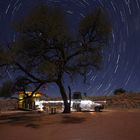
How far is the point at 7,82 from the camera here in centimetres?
3938

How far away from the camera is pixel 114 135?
17.8 m

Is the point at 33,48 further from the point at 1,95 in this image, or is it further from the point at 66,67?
the point at 1,95

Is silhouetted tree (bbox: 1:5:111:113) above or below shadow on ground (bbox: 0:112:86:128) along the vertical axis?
above

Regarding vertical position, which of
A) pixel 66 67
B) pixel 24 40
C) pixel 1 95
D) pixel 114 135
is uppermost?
pixel 24 40

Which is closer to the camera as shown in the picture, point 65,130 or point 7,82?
point 65,130

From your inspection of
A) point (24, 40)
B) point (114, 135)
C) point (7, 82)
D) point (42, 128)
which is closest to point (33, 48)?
point (24, 40)

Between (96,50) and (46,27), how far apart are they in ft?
21.8

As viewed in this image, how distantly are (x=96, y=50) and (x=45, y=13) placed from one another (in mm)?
7159

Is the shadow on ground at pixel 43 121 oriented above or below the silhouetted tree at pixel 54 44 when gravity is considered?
below

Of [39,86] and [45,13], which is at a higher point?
[45,13]

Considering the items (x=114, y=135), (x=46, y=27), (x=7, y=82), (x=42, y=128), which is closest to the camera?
(x=114, y=135)

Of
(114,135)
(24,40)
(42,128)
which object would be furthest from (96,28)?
(114,135)

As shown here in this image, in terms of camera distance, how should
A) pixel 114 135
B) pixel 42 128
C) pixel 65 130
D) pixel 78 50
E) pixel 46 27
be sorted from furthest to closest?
pixel 78 50 → pixel 46 27 → pixel 42 128 → pixel 65 130 → pixel 114 135

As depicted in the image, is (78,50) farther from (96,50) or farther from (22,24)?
(22,24)
